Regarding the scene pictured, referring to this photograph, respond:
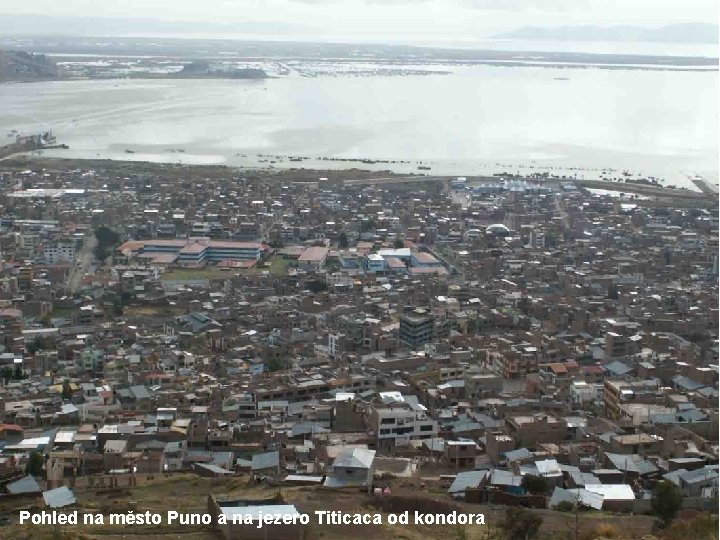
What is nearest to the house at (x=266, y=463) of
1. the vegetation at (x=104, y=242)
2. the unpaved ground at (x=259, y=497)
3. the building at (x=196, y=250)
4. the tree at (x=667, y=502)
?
the unpaved ground at (x=259, y=497)

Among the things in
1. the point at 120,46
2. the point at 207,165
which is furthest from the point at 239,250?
the point at 120,46

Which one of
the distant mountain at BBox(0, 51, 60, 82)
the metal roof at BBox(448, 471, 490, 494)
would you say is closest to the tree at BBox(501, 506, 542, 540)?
the metal roof at BBox(448, 471, 490, 494)

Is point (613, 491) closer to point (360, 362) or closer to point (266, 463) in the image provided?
point (266, 463)

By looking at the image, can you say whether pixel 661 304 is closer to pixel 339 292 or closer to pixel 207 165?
pixel 339 292

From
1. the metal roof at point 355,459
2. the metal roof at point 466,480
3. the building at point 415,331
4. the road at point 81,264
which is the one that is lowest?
the road at point 81,264

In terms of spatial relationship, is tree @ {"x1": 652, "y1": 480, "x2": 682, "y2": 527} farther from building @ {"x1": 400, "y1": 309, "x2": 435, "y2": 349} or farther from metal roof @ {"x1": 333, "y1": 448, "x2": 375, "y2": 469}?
building @ {"x1": 400, "y1": 309, "x2": 435, "y2": 349}

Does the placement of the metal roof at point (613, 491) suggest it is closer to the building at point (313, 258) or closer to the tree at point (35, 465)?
the tree at point (35, 465)

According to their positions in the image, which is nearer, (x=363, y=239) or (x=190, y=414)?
(x=190, y=414)
